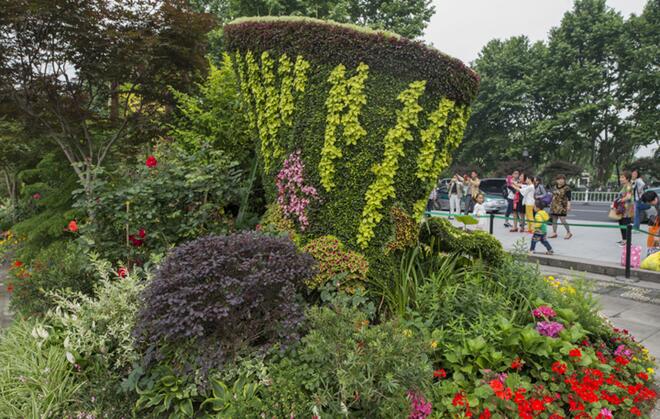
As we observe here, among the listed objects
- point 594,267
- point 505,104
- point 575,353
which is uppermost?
point 505,104

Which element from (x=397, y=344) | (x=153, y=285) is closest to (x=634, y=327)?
(x=397, y=344)

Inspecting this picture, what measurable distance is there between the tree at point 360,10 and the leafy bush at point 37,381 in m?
16.7

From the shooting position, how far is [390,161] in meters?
3.29

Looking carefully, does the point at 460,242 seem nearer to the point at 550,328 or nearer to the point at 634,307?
the point at 550,328

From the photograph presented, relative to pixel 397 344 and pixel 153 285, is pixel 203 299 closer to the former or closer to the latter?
pixel 153 285

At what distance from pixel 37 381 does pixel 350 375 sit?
6.44 feet

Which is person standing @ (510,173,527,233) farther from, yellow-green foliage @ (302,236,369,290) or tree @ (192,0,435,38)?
tree @ (192,0,435,38)

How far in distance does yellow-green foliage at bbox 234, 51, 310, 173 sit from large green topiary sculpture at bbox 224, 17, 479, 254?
1cm

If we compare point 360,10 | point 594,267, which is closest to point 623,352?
point 594,267

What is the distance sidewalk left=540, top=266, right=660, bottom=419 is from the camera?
12.8ft

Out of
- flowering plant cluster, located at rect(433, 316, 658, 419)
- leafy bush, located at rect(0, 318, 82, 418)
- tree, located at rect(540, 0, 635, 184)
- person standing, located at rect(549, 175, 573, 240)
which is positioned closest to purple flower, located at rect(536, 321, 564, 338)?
flowering plant cluster, located at rect(433, 316, 658, 419)

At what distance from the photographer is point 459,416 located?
7.13 feet

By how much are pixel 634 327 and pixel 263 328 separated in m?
4.23

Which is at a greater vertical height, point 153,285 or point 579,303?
point 153,285
